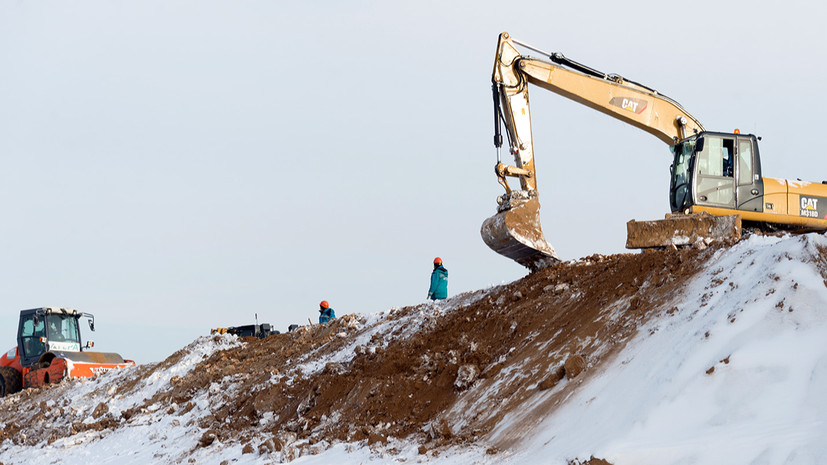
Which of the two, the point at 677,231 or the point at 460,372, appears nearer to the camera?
the point at 460,372

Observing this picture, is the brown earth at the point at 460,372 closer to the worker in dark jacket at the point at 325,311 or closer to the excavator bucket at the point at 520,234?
the excavator bucket at the point at 520,234

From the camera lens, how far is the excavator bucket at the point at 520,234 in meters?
10.9

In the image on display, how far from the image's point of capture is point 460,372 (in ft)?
27.9

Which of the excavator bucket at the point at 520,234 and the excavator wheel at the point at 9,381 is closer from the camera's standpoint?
the excavator bucket at the point at 520,234

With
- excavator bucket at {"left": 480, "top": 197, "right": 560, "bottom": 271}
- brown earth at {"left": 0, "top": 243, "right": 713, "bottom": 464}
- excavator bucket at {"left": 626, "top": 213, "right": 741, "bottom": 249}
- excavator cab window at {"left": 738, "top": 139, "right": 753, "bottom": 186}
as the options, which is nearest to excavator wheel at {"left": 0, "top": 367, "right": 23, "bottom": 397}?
brown earth at {"left": 0, "top": 243, "right": 713, "bottom": 464}

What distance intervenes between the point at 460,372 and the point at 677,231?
4214 millimetres

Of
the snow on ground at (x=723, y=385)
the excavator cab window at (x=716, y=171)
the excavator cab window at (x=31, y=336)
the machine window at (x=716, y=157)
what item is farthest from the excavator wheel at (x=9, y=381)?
the machine window at (x=716, y=157)

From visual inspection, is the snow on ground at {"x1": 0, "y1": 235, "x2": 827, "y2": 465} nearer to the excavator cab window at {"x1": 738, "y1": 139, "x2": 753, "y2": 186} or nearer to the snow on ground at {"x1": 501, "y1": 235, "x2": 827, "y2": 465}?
the snow on ground at {"x1": 501, "y1": 235, "x2": 827, "y2": 465}

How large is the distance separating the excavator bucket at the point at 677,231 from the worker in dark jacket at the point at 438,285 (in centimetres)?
493

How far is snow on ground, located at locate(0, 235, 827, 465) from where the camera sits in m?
5.48

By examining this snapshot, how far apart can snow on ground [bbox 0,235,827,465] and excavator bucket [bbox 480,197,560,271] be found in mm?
3076

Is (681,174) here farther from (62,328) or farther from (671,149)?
(62,328)

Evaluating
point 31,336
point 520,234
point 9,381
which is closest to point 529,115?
point 520,234

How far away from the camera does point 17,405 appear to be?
16.1 meters
